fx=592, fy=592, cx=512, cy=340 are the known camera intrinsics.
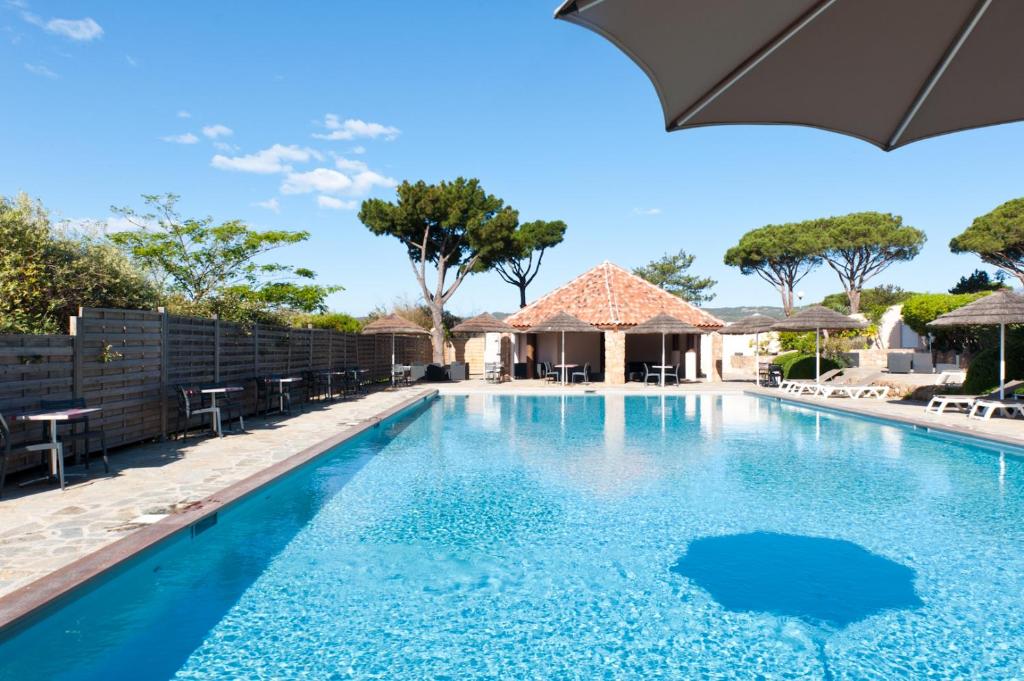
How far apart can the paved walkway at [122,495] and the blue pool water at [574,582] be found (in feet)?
1.41

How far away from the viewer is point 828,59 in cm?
284

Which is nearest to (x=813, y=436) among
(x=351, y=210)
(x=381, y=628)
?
(x=381, y=628)

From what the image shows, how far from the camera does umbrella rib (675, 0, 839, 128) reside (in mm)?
2586

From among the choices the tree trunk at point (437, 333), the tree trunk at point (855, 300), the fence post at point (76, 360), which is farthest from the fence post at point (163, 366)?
the tree trunk at point (855, 300)

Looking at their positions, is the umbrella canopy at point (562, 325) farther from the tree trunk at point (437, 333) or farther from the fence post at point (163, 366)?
the fence post at point (163, 366)

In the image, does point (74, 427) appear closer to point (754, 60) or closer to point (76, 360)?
point (76, 360)

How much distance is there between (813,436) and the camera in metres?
11.4

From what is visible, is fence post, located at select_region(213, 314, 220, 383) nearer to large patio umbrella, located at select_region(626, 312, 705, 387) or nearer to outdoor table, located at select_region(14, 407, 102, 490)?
outdoor table, located at select_region(14, 407, 102, 490)

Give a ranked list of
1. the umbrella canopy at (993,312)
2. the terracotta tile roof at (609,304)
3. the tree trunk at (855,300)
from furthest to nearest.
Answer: the tree trunk at (855,300)
the terracotta tile roof at (609,304)
the umbrella canopy at (993,312)

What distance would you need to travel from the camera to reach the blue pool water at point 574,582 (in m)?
3.35

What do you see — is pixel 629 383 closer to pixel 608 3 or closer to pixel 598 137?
pixel 598 137

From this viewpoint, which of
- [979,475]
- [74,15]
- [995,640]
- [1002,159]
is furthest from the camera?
[1002,159]

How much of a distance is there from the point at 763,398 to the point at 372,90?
15578 mm

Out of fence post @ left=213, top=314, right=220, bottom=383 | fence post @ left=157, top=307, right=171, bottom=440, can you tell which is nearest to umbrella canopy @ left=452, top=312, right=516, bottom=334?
fence post @ left=213, top=314, right=220, bottom=383
